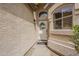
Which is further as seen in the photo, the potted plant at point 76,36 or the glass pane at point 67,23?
the glass pane at point 67,23

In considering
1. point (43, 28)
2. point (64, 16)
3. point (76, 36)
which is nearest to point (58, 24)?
Answer: point (64, 16)

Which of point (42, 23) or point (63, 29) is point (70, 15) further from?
point (42, 23)

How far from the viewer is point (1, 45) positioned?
1786 mm

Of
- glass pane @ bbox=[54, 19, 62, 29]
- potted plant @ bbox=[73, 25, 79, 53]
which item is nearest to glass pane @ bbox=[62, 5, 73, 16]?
glass pane @ bbox=[54, 19, 62, 29]

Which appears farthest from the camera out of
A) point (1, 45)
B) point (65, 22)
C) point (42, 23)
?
point (65, 22)

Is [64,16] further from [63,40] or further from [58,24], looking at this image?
[63,40]

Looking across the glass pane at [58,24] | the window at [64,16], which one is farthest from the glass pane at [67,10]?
the glass pane at [58,24]

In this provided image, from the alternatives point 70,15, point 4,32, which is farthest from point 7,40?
point 70,15

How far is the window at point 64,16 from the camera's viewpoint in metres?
2.27

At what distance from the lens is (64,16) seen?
235 cm

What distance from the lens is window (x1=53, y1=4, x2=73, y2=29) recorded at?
2.27 metres

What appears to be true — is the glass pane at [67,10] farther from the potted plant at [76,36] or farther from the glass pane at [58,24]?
the potted plant at [76,36]

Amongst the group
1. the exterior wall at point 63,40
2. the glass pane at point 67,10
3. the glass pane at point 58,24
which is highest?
the glass pane at point 67,10

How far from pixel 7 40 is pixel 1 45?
0.63 feet
